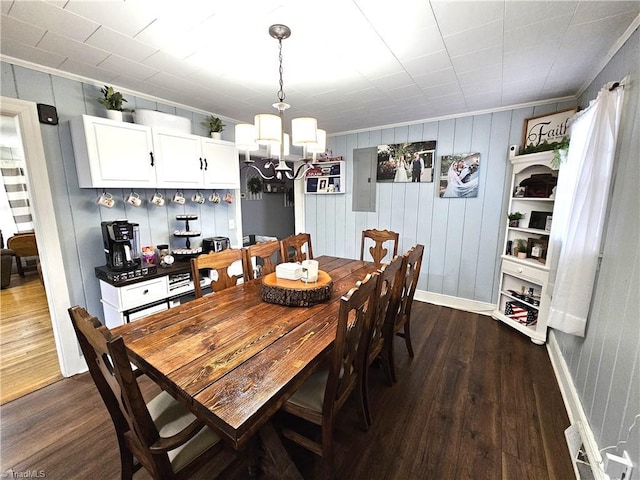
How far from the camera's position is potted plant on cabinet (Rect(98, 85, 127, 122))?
2.15 m

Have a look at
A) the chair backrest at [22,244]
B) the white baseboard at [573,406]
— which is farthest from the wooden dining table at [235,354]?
the chair backrest at [22,244]

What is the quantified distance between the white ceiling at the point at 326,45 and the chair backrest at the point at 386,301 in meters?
1.37

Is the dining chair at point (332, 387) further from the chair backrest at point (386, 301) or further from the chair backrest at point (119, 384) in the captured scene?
the chair backrest at point (119, 384)

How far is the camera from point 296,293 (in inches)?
64.1

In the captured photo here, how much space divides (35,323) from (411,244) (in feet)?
15.6

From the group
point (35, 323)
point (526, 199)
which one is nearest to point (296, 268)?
point (526, 199)

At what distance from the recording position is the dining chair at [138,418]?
0.83 metres

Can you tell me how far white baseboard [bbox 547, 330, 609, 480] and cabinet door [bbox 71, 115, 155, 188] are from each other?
3469mm

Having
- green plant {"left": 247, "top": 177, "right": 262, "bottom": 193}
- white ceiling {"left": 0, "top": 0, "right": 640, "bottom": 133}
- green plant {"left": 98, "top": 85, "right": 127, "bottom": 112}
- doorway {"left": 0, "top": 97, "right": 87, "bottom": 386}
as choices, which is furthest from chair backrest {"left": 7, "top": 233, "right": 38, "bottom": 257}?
white ceiling {"left": 0, "top": 0, "right": 640, "bottom": 133}

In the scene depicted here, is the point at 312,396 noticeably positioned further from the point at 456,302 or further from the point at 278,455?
the point at 456,302

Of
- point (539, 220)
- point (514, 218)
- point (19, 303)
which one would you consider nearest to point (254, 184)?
point (19, 303)

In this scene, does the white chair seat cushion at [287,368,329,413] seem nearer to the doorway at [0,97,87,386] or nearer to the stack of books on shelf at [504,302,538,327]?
the doorway at [0,97,87,386]

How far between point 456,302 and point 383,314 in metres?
2.23

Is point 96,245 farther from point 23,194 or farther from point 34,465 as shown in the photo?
point 23,194
